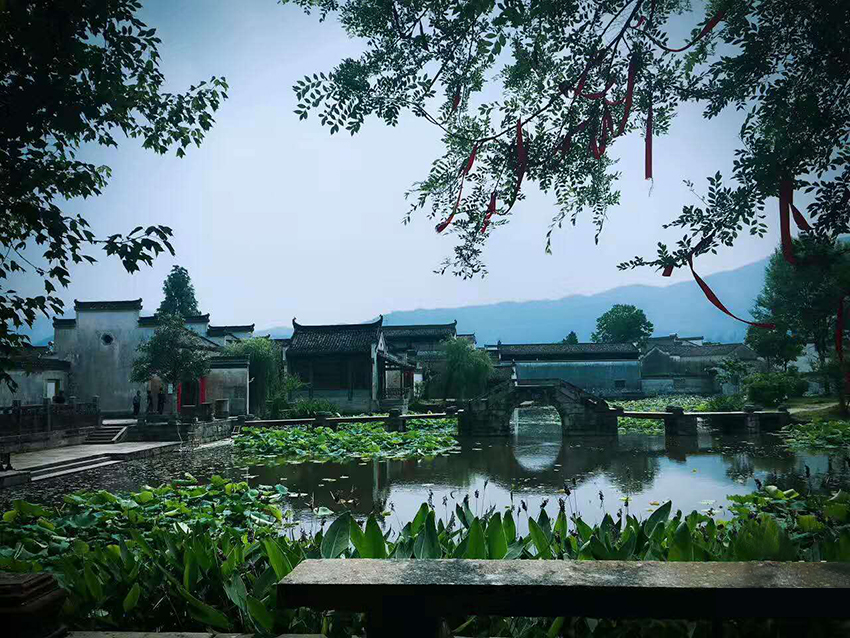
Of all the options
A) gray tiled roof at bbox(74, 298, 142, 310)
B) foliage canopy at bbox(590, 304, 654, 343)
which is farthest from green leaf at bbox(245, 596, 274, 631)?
foliage canopy at bbox(590, 304, 654, 343)

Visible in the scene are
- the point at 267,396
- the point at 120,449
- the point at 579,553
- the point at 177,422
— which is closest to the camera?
the point at 579,553

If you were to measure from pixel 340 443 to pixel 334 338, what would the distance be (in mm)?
12230

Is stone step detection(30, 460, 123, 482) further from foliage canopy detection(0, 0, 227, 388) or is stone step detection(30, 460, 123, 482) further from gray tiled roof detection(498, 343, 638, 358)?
gray tiled roof detection(498, 343, 638, 358)

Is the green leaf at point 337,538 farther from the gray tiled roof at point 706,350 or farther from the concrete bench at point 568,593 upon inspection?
the gray tiled roof at point 706,350

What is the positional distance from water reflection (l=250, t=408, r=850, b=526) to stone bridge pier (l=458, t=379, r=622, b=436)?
2.04 meters

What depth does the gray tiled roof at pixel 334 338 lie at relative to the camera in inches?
983

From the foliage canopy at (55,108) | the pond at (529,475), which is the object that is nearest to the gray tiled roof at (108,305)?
the pond at (529,475)

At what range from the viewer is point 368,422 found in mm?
18422

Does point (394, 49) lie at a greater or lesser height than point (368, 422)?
greater

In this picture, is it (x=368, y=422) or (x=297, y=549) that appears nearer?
(x=297, y=549)

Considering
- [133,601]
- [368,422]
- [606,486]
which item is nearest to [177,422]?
[368,422]

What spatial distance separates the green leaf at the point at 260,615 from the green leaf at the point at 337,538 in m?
0.45

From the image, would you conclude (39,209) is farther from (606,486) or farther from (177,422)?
(177,422)

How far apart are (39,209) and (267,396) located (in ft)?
65.7
